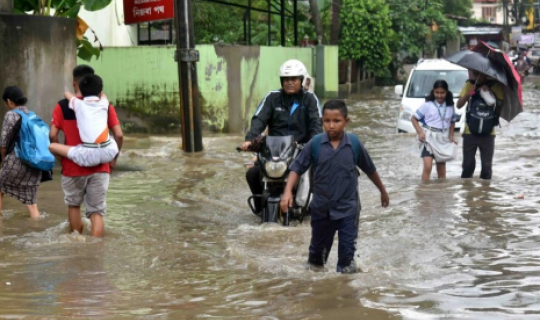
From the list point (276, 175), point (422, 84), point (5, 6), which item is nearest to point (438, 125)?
point (276, 175)

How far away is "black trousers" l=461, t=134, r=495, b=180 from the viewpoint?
11.4 m

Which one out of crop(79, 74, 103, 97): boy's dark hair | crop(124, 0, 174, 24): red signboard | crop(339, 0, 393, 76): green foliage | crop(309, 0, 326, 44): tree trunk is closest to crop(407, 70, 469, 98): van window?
crop(124, 0, 174, 24): red signboard

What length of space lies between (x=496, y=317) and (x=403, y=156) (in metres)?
9.91

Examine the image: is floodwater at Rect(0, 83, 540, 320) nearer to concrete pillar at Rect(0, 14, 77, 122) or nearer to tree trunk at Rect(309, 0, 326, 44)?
concrete pillar at Rect(0, 14, 77, 122)

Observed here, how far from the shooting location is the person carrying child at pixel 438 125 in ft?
37.9

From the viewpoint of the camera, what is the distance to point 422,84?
1900cm

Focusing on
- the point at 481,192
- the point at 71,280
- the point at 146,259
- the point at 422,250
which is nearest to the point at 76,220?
the point at 146,259

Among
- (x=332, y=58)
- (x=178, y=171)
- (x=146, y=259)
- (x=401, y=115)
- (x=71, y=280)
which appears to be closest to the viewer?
(x=71, y=280)

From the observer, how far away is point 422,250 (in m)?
7.87

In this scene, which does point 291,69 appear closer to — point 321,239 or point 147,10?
point 321,239

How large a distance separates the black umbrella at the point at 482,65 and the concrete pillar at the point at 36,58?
5.40m

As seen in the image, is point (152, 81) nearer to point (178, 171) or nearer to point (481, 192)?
point (178, 171)

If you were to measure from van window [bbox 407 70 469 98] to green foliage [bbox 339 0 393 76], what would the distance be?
17.9 metres

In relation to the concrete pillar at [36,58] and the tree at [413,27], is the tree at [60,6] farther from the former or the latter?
the tree at [413,27]
